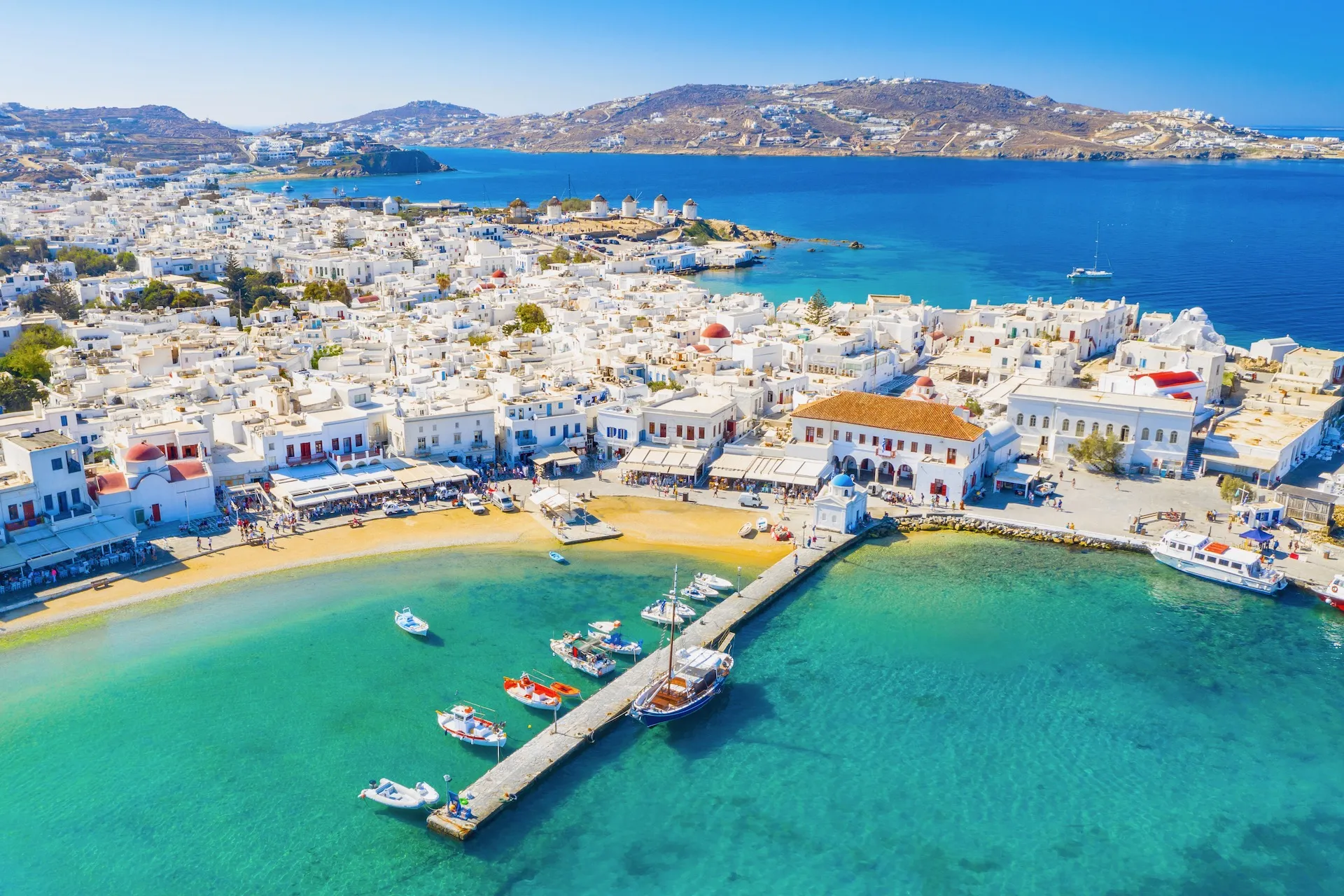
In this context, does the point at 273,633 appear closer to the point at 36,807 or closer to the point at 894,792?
the point at 36,807

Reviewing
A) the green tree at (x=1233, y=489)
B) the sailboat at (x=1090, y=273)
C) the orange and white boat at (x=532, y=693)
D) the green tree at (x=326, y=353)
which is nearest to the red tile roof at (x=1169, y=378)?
the green tree at (x=1233, y=489)

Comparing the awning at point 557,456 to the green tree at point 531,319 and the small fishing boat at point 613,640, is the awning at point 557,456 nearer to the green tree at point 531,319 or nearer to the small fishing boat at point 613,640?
the small fishing boat at point 613,640

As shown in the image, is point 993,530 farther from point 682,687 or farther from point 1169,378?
point 1169,378

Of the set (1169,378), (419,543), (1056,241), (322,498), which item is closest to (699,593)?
(419,543)

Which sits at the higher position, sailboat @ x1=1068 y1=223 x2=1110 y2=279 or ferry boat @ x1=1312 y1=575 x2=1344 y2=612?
sailboat @ x1=1068 y1=223 x2=1110 y2=279

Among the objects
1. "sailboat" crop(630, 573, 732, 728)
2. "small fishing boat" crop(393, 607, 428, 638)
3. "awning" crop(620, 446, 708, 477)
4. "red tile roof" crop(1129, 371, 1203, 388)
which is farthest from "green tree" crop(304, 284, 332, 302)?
"sailboat" crop(630, 573, 732, 728)

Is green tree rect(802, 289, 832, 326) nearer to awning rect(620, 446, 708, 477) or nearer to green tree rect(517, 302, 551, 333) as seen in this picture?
green tree rect(517, 302, 551, 333)
